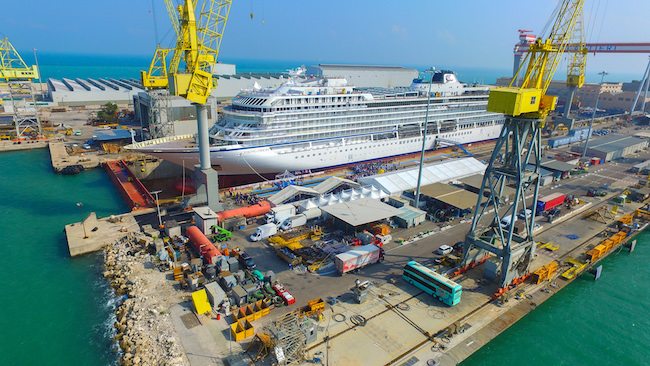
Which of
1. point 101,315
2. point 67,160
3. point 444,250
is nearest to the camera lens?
point 101,315

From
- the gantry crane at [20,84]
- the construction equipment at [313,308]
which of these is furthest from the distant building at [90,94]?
the construction equipment at [313,308]

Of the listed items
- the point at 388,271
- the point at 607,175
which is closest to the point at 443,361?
the point at 388,271

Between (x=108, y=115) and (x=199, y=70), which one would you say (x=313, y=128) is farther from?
(x=108, y=115)

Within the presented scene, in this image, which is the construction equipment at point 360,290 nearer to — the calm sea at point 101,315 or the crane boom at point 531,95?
the calm sea at point 101,315

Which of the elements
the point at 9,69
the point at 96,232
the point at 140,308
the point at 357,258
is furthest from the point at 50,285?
the point at 9,69

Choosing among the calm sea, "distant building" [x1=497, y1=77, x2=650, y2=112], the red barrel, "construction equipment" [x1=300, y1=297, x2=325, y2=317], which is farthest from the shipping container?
"distant building" [x1=497, y1=77, x2=650, y2=112]

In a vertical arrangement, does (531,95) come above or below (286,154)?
above
